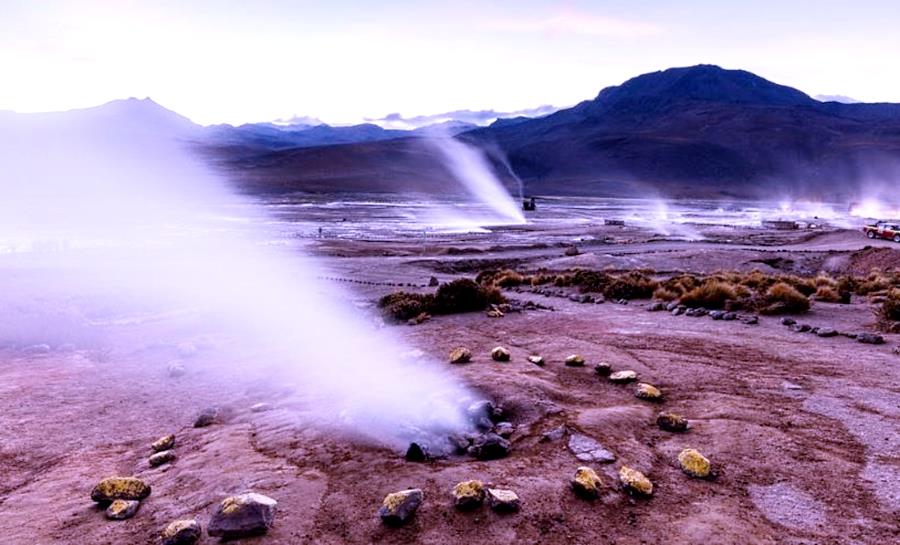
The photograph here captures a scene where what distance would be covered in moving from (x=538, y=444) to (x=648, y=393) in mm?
2132

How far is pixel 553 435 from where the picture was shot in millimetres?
6246

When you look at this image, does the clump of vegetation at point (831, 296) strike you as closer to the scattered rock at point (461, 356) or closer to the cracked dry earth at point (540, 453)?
the cracked dry earth at point (540, 453)

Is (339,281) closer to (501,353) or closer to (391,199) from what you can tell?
(501,353)

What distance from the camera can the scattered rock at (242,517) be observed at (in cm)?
465

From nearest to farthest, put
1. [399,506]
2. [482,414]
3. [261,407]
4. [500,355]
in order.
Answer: [399,506], [482,414], [261,407], [500,355]

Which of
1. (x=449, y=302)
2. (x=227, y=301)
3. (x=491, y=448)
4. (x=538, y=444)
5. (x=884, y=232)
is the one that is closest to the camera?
(x=491, y=448)

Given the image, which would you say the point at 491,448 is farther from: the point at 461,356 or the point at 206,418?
the point at 206,418

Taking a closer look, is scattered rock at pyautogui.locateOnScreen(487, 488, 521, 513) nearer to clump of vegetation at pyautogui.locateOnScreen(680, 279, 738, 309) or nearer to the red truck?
clump of vegetation at pyautogui.locateOnScreen(680, 279, 738, 309)

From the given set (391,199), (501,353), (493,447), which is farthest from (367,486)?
(391,199)

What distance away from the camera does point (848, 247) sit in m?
34.4

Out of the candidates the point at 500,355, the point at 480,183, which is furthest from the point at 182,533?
the point at 480,183

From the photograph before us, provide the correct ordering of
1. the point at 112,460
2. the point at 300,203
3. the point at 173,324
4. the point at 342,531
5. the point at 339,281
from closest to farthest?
the point at 342,531
the point at 112,460
the point at 173,324
the point at 339,281
the point at 300,203

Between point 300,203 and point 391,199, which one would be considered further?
point 391,199

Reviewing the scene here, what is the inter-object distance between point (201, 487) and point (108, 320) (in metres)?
11.6
